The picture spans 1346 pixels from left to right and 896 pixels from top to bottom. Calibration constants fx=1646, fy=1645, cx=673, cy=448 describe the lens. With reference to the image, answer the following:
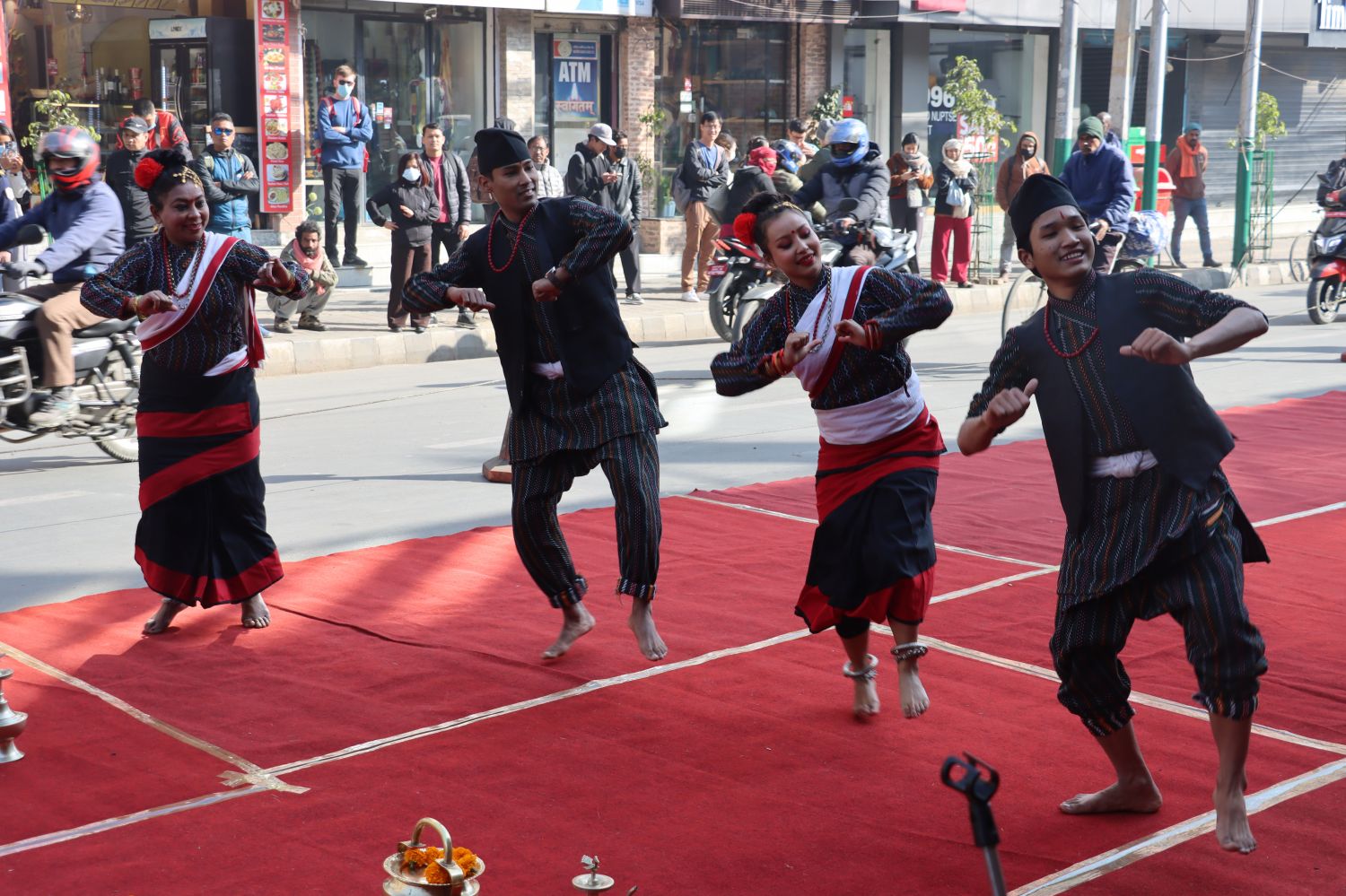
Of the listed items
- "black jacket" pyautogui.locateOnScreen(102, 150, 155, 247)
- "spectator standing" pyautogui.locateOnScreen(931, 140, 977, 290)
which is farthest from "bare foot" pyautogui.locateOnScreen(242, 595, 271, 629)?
"spectator standing" pyautogui.locateOnScreen(931, 140, 977, 290)

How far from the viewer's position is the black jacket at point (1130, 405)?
150 inches

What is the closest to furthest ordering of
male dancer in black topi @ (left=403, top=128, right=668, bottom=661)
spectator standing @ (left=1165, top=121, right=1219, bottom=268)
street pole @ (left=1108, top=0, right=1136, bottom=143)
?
male dancer in black topi @ (left=403, top=128, right=668, bottom=661)
street pole @ (left=1108, top=0, right=1136, bottom=143)
spectator standing @ (left=1165, top=121, right=1219, bottom=268)

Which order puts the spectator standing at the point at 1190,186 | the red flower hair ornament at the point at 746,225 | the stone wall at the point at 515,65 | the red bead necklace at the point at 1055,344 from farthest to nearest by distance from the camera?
the stone wall at the point at 515,65, the spectator standing at the point at 1190,186, the red flower hair ornament at the point at 746,225, the red bead necklace at the point at 1055,344

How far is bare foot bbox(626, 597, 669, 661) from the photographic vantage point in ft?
17.6

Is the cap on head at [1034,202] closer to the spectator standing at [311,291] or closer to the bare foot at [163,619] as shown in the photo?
the bare foot at [163,619]

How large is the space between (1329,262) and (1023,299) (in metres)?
3.48

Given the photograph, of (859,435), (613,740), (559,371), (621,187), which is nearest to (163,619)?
(559,371)

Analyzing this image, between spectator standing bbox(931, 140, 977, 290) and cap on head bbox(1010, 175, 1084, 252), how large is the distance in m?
13.9

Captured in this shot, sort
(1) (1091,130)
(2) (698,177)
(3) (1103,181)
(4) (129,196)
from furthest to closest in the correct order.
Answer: (2) (698,177) → (4) (129,196) → (1) (1091,130) → (3) (1103,181)

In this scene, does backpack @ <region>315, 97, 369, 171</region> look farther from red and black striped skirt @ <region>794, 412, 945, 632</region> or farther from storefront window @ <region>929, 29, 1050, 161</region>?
red and black striped skirt @ <region>794, 412, 945, 632</region>

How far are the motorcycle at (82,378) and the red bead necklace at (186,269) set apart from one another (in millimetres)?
2955

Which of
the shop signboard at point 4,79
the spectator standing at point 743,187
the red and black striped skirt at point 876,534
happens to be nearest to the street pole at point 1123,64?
the spectator standing at point 743,187

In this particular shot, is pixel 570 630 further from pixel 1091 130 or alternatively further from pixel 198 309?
pixel 1091 130

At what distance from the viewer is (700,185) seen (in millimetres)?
16906
